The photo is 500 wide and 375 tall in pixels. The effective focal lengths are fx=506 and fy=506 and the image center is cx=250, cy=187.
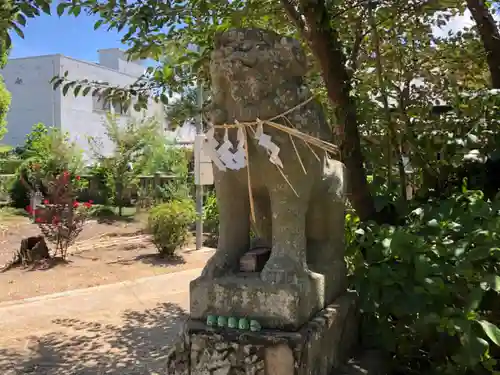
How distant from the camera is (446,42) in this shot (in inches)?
164

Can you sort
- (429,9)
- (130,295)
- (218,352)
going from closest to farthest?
1. (218,352)
2. (429,9)
3. (130,295)

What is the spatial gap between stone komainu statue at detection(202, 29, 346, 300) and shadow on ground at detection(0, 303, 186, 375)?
1.53 m

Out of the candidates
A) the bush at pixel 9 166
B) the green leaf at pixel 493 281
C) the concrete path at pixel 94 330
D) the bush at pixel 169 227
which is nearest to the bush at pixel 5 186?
the bush at pixel 9 166

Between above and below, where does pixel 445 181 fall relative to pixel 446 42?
below

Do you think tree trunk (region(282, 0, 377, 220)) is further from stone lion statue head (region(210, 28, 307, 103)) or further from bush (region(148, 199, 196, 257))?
bush (region(148, 199, 196, 257))

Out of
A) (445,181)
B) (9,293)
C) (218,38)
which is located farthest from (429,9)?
(9,293)

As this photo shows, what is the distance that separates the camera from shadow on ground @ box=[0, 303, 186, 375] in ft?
10.8

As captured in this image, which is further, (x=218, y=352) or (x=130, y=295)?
(x=130, y=295)

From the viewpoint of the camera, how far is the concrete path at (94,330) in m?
3.38

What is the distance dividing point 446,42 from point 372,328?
8.94 feet

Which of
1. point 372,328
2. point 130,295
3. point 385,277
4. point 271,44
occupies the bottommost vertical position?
point 130,295

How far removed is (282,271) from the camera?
1966 millimetres

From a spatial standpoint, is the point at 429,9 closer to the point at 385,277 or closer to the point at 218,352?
the point at 385,277

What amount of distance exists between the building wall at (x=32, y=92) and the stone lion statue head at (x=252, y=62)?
1747 cm
